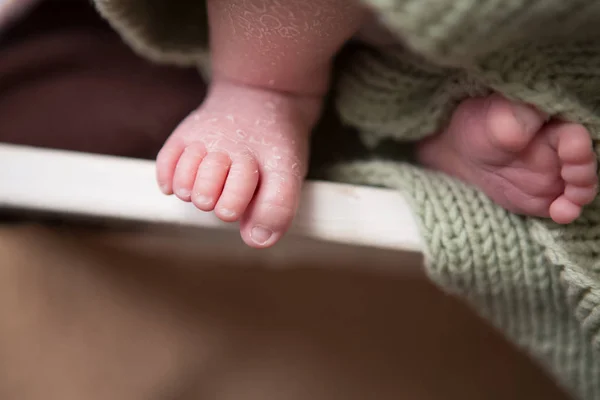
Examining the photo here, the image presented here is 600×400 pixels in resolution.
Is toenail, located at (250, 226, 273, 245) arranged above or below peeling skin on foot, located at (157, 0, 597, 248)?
below

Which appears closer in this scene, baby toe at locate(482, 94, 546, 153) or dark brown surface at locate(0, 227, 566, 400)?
baby toe at locate(482, 94, 546, 153)

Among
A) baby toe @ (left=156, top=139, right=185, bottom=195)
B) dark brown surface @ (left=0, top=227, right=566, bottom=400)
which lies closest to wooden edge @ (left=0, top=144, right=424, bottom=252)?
baby toe @ (left=156, top=139, right=185, bottom=195)

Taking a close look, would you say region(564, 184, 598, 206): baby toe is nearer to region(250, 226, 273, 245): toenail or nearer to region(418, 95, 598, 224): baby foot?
region(418, 95, 598, 224): baby foot

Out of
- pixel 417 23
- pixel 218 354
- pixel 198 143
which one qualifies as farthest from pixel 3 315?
pixel 417 23

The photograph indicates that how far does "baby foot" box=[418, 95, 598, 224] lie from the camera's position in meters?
0.33

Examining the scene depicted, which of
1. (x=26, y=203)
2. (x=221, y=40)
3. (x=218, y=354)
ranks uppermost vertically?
(x=221, y=40)

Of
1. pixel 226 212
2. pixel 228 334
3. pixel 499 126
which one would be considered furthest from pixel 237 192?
pixel 228 334

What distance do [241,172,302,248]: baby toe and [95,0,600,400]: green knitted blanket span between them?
89 mm

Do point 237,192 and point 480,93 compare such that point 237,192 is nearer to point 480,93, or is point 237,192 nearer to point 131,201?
point 131,201

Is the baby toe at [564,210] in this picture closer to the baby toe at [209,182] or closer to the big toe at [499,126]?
the big toe at [499,126]

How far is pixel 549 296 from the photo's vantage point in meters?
0.40

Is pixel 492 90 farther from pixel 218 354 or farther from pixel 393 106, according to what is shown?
pixel 218 354

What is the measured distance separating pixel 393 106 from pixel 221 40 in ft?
0.50

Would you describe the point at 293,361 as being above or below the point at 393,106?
below
